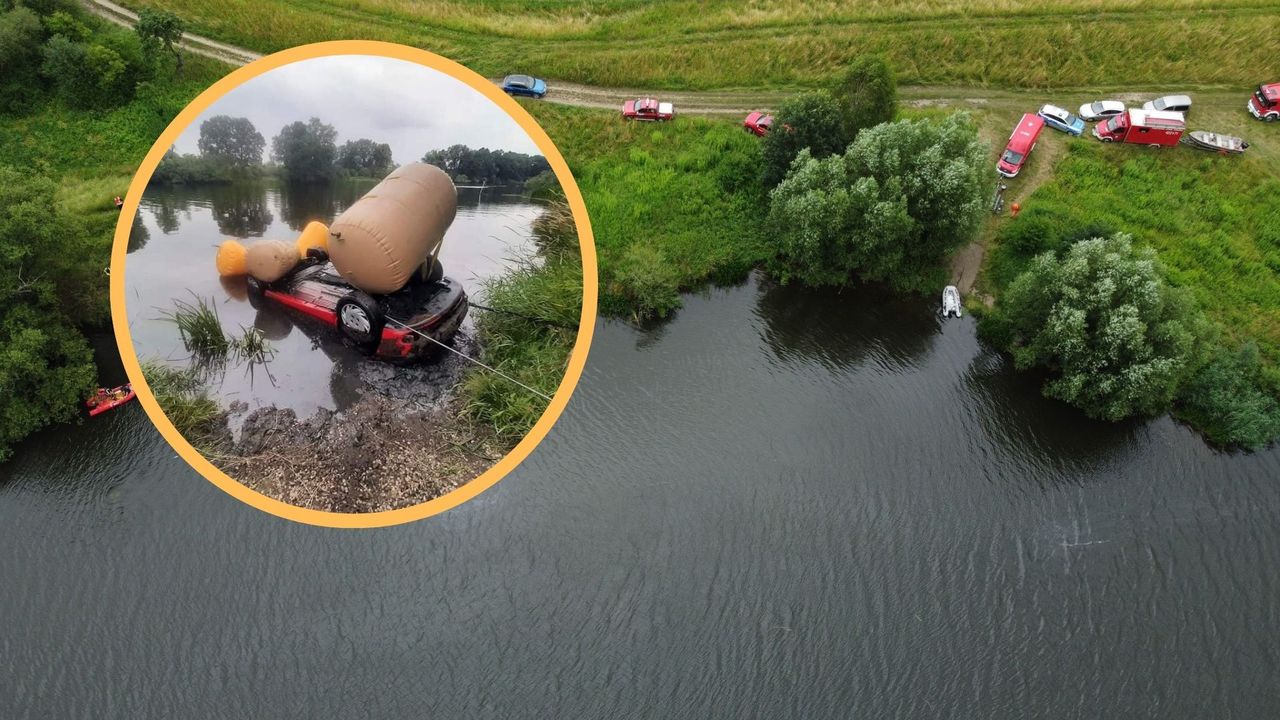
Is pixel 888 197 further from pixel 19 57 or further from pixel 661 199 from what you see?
pixel 19 57

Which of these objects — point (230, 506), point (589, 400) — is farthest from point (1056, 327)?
point (230, 506)

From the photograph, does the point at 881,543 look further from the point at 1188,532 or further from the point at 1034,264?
the point at 1034,264

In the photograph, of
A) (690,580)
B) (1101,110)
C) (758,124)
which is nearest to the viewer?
(690,580)

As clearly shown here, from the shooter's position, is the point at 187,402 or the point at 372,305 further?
the point at 187,402

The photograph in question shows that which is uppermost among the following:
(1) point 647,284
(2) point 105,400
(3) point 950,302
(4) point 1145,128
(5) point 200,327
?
(5) point 200,327

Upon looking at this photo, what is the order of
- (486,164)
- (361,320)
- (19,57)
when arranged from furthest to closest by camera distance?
(19,57) < (486,164) < (361,320)

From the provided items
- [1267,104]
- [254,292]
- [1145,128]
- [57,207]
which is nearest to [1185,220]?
[1145,128]

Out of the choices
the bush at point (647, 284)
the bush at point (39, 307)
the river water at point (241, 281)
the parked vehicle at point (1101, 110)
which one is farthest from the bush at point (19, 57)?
the parked vehicle at point (1101, 110)
